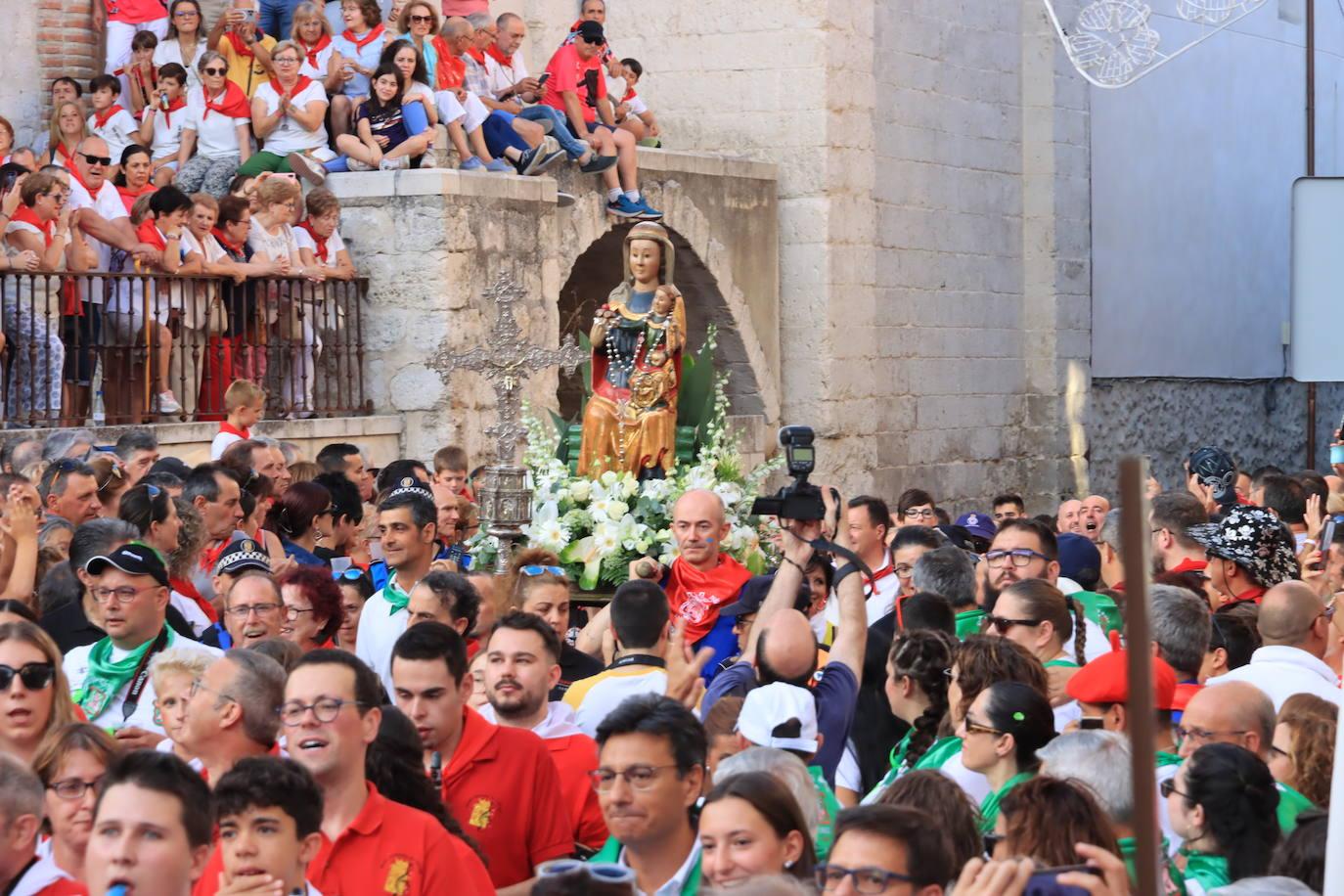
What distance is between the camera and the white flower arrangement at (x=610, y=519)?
9.77 meters

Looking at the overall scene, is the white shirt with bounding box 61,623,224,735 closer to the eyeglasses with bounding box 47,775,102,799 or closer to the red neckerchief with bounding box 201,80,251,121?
the eyeglasses with bounding box 47,775,102,799

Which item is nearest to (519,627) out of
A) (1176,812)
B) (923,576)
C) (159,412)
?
(1176,812)

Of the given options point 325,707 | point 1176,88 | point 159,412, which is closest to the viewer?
point 325,707

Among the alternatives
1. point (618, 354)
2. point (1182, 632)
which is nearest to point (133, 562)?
point (1182, 632)

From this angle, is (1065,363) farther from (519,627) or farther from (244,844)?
(244,844)

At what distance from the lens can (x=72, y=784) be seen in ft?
14.7

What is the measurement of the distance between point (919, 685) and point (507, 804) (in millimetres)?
1450

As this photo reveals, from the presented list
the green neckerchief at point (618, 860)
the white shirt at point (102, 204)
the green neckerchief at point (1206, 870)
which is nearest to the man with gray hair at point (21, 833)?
the green neckerchief at point (618, 860)

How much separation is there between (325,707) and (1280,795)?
2269 millimetres

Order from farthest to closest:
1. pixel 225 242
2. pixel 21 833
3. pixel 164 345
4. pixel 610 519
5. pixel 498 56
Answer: pixel 498 56 < pixel 225 242 < pixel 164 345 < pixel 610 519 < pixel 21 833

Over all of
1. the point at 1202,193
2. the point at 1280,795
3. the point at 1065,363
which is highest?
the point at 1202,193

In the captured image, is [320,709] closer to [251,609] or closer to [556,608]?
[251,609]

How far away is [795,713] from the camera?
16.6ft

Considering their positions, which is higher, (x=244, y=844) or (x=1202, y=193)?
(x=1202, y=193)
